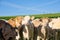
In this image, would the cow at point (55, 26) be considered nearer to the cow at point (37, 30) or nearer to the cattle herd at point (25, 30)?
the cattle herd at point (25, 30)

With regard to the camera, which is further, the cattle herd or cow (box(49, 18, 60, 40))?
cow (box(49, 18, 60, 40))

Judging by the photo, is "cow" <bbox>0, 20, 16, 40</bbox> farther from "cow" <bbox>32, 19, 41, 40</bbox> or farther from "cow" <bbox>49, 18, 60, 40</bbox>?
"cow" <bbox>49, 18, 60, 40</bbox>

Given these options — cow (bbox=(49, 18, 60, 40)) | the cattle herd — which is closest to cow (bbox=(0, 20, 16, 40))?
the cattle herd

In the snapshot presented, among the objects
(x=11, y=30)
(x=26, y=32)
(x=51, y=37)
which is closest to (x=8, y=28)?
(x=11, y=30)

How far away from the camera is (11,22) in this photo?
56.8 inches

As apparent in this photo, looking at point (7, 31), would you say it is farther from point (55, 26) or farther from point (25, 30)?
point (55, 26)

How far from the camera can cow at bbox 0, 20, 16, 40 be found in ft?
4.41

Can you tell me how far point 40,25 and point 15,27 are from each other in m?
0.18

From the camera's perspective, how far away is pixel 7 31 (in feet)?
4.40

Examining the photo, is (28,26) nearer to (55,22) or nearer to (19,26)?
(19,26)

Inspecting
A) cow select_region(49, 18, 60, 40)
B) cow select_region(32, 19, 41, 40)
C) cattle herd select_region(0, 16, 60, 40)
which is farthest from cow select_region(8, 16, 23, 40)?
cow select_region(49, 18, 60, 40)

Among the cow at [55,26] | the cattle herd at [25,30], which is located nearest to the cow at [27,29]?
the cattle herd at [25,30]

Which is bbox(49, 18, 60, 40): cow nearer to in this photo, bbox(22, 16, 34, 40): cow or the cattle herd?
the cattle herd

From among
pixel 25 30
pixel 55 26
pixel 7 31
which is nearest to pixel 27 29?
pixel 25 30
